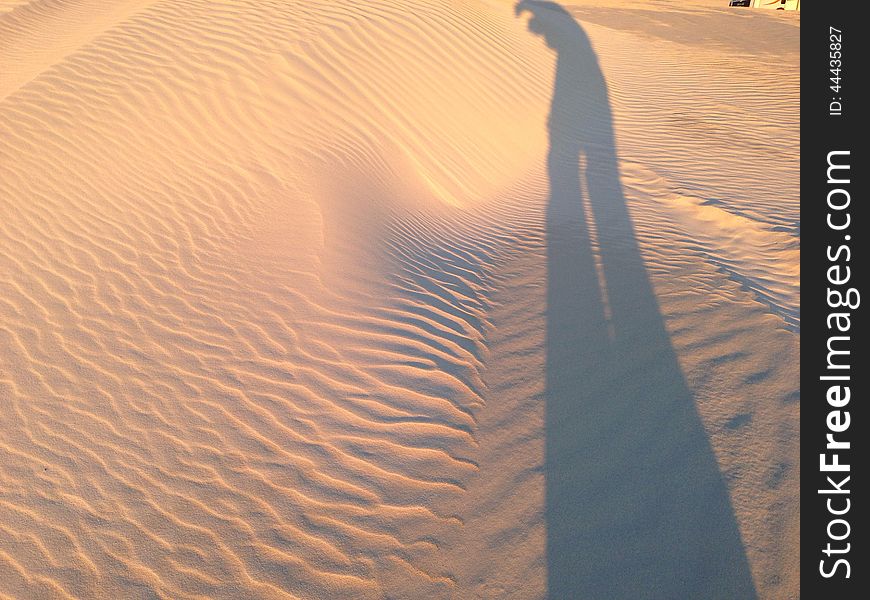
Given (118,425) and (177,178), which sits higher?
(177,178)

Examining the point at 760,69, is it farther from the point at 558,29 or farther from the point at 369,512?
the point at 369,512

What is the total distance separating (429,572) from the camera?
3.19 metres

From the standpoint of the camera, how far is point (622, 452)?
3.73 meters

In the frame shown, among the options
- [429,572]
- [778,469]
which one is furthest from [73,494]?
[778,469]

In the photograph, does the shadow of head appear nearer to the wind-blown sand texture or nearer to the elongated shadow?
the wind-blown sand texture

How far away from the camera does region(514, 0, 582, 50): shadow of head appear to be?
11714 millimetres

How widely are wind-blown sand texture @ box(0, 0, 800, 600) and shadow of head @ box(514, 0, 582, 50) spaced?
10.3 feet
